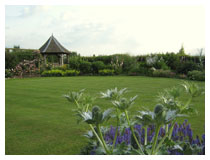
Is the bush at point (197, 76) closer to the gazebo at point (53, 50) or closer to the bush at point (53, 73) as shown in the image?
the bush at point (53, 73)

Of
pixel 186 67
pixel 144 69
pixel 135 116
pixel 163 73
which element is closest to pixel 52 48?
pixel 144 69

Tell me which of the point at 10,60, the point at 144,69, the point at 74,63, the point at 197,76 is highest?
the point at 10,60

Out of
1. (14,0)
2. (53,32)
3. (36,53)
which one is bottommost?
(14,0)

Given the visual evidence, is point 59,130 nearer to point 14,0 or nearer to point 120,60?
point 14,0

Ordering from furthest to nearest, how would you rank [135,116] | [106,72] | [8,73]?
[106,72], [8,73], [135,116]

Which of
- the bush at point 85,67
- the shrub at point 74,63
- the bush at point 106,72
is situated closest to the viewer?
the bush at point 106,72

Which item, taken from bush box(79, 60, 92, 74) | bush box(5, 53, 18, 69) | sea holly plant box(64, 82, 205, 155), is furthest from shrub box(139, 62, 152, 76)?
sea holly plant box(64, 82, 205, 155)

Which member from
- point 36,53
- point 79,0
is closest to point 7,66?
point 36,53

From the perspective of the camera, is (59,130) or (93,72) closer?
(59,130)

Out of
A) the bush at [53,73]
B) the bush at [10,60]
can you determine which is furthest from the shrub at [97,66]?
the bush at [10,60]

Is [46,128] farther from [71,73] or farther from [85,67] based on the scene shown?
[85,67]

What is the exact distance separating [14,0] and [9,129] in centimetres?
261

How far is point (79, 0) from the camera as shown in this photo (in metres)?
1.99
